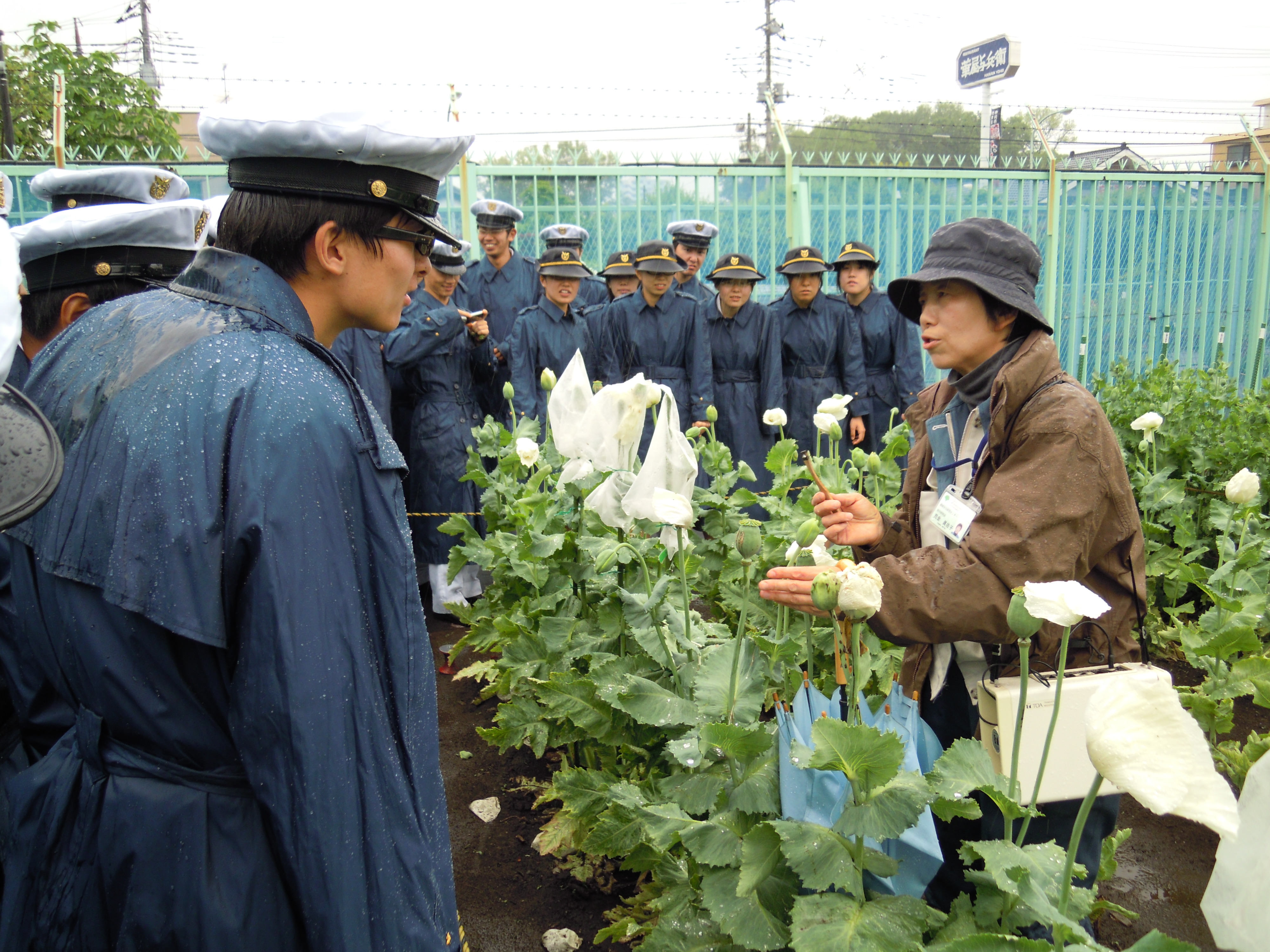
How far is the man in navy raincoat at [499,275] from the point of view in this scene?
609 centimetres

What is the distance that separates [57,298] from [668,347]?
13.6 ft

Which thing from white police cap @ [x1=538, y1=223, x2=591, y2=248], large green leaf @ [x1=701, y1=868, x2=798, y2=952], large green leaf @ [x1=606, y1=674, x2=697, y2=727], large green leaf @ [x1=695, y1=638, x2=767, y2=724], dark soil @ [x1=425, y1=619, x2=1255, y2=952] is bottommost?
dark soil @ [x1=425, y1=619, x2=1255, y2=952]

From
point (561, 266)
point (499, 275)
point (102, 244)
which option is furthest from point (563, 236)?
point (102, 244)

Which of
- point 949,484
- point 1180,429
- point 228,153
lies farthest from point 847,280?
point 228,153

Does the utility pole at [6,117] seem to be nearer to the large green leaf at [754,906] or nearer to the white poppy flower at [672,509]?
the white poppy flower at [672,509]

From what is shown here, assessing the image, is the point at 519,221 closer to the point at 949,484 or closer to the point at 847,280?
the point at 847,280

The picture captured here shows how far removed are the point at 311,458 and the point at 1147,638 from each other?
12.6 ft

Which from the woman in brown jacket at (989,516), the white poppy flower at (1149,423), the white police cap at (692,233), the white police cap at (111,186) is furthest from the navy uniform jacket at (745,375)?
the woman in brown jacket at (989,516)

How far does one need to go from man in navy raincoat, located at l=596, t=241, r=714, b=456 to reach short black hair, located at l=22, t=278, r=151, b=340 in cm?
384

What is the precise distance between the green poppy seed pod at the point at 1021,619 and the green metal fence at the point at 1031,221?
19.9 ft

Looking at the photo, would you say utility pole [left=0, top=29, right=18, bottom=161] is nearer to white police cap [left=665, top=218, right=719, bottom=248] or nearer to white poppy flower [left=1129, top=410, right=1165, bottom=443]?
white police cap [left=665, top=218, right=719, bottom=248]

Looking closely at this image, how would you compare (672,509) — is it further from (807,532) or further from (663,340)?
(663,340)

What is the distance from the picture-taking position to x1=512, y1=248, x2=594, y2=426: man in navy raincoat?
5.39m

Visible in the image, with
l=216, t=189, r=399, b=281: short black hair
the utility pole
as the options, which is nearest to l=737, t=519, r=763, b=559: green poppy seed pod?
l=216, t=189, r=399, b=281: short black hair
